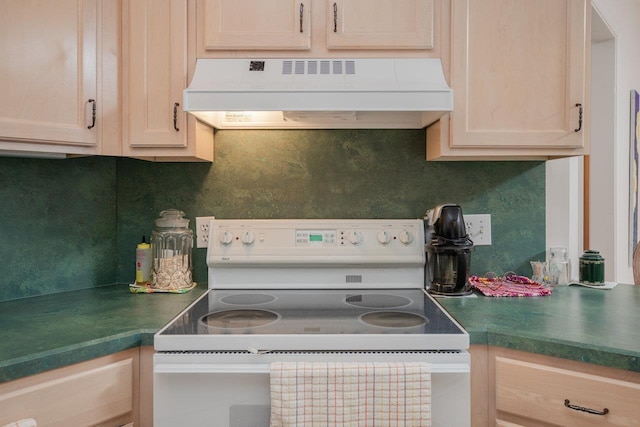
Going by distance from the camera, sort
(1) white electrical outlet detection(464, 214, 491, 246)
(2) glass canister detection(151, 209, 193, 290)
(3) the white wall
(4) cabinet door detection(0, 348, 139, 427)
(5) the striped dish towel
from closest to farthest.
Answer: (4) cabinet door detection(0, 348, 139, 427)
(5) the striped dish towel
(2) glass canister detection(151, 209, 193, 290)
(1) white electrical outlet detection(464, 214, 491, 246)
(3) the white wall

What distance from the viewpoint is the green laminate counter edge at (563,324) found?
108 centimetres

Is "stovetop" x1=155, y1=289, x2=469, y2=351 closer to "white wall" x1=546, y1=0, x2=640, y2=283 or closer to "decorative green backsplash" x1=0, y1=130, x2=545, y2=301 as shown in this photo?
"decorative green backsplash" x1=0, y1=130, x2=545, y2=301

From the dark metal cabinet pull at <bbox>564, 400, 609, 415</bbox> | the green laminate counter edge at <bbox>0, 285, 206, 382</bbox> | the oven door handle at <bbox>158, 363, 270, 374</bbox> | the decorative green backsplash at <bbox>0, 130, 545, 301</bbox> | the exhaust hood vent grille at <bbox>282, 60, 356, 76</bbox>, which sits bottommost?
the dark metal cabinet pull at <bbox>564, 400, 609, 415</bbox>

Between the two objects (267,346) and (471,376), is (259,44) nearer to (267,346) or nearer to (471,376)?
(267,346)

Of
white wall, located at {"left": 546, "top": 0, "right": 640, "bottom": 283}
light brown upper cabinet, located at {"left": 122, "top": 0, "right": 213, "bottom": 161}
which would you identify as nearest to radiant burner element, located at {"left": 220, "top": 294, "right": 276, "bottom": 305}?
light brown upper cabinet, located at {"left": 122, "top": 0, "right": 213, "bottom": 161}

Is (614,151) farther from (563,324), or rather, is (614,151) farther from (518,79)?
(563,324)

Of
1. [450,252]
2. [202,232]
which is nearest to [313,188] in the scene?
[202,232]

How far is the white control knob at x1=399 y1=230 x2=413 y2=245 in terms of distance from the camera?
179 cm

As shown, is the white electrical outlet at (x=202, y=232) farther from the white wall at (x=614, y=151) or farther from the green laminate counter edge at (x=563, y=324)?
the white wall at (x=614, y=151)

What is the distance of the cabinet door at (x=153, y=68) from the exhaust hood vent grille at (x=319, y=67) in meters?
0.38

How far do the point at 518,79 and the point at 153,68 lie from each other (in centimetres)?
130

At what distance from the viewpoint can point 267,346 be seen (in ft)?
3.86

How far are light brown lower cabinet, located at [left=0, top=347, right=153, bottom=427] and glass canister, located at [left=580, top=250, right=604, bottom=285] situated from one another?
1.68m

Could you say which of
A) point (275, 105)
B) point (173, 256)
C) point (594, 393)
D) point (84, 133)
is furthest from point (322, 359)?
point (84, 133)
